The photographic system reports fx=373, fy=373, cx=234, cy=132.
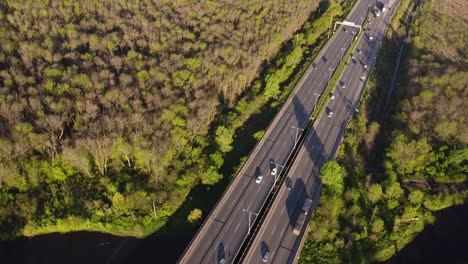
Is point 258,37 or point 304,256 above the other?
point 258,37

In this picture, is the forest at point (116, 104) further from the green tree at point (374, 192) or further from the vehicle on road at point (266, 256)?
the green tree at point (374, 192)

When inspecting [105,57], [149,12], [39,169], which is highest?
[149,12]

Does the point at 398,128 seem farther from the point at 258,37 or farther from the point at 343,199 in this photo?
the point at 258,37

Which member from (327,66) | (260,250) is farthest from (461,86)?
(260,250)

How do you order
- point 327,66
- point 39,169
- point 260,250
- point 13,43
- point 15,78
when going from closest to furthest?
point 260,250 < point 39,169 < point 15,78 < point 13,43 < point 327,66

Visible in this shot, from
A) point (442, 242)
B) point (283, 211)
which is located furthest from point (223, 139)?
point (442, 242)

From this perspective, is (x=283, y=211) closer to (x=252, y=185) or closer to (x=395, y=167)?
(x=252, y=185)

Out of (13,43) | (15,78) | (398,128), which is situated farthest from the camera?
(13,43)
